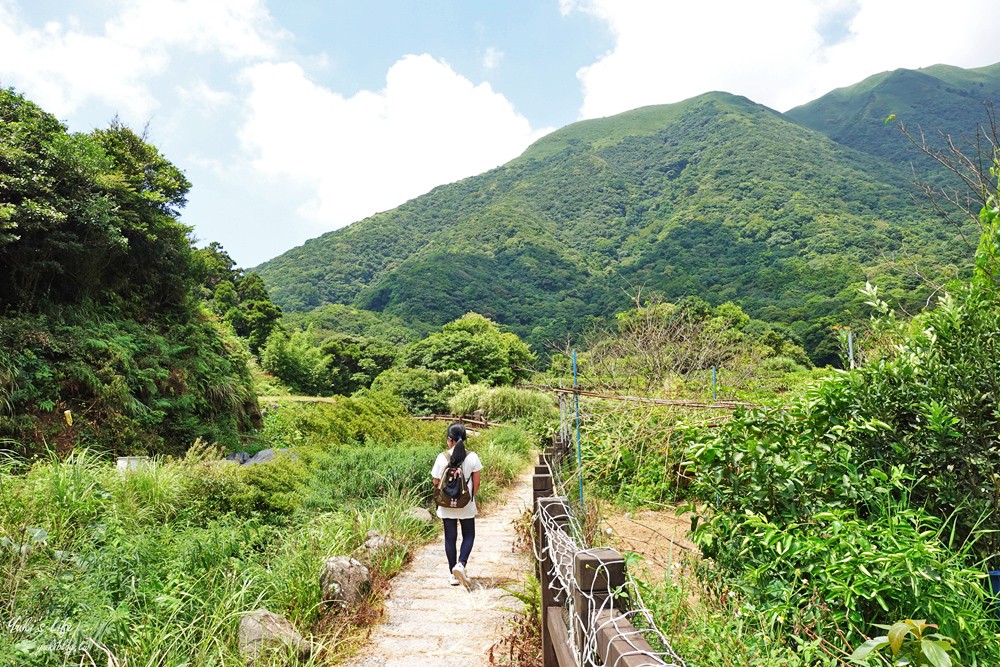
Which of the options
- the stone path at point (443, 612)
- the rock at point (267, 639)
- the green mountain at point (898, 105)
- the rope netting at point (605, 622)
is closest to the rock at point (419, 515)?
the stone path at point (443, 612)

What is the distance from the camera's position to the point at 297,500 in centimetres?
566

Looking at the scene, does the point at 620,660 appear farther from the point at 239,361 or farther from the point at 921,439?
the point at 239,361

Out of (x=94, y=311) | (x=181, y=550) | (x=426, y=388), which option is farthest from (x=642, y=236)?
(x=181, y=550)

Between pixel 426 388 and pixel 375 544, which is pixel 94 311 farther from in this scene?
pixel 426 388

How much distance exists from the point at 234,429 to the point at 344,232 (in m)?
67.2

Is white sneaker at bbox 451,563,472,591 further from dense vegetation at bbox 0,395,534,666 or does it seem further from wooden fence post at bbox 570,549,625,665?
wooden fence post at bbox 570,549,625,665

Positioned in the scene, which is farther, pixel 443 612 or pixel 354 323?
pixel 354 323

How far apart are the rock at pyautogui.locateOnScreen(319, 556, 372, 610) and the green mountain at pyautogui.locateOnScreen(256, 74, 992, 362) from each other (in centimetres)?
2473

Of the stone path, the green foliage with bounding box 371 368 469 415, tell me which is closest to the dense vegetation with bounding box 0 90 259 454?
the stone path

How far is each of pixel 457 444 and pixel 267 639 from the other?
1.91 m

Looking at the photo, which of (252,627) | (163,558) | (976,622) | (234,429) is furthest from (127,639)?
(234,429)

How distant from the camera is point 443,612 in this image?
3975 millimetres

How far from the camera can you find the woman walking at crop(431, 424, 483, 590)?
4406 millimetres

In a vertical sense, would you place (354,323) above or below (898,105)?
below
